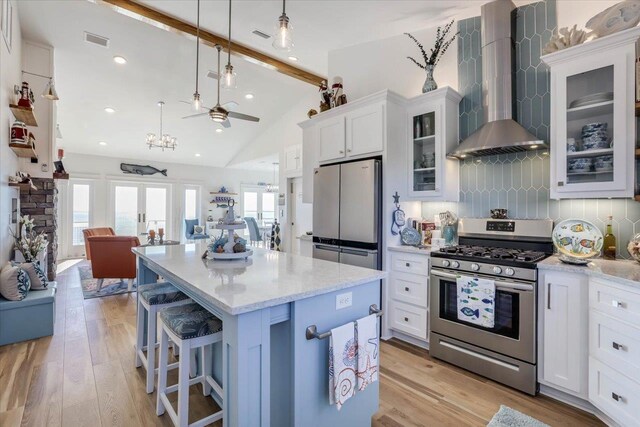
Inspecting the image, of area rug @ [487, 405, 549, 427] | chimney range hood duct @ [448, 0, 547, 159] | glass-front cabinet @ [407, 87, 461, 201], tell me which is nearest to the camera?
area rug @ [487, 405, 549, 427]

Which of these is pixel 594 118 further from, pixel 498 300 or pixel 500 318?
pixel 500 318

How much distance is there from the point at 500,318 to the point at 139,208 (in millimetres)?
8957

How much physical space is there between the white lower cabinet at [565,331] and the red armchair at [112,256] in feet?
16.2

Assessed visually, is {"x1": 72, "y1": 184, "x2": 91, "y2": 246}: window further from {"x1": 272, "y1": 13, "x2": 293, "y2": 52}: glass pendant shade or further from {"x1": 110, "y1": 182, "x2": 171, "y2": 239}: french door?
{"x1": 272, "y1": 13, "x2": 293, "y2": 52}: glass pendant shade

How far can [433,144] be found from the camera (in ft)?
10.1

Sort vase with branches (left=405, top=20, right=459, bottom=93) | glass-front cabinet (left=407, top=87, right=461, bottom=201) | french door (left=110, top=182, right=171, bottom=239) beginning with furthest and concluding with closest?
french door (left=110, top=182, right=171, bottom=239) → vase with branches (left=405, top=20, right=459, bottom=93) → glass-front cabinet (left=407, top=87, right=461, bottom=201)

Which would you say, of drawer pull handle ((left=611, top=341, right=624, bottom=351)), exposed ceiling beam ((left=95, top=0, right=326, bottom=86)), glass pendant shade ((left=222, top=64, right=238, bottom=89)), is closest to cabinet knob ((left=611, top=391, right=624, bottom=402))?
drawer pull handle ((left=611, top=341, right=624, bottom=351))

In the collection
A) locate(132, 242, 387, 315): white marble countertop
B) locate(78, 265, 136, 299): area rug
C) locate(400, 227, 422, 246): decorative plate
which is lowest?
locate(78, 265, 136, 299): area rug

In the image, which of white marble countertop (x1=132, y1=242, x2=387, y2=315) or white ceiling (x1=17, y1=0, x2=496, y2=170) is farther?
white ceiling (x1=17, y1=0, x2=496, y2=170)

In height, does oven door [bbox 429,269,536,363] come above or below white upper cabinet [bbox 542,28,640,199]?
below

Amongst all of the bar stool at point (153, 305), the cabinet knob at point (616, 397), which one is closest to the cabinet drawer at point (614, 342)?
the cabinet knob at point (616, 397)

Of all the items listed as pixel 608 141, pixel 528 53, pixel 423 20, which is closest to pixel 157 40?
pixel 423 20

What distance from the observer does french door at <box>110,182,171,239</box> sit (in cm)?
819

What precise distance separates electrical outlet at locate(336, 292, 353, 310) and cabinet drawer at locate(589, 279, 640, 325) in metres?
1.50
